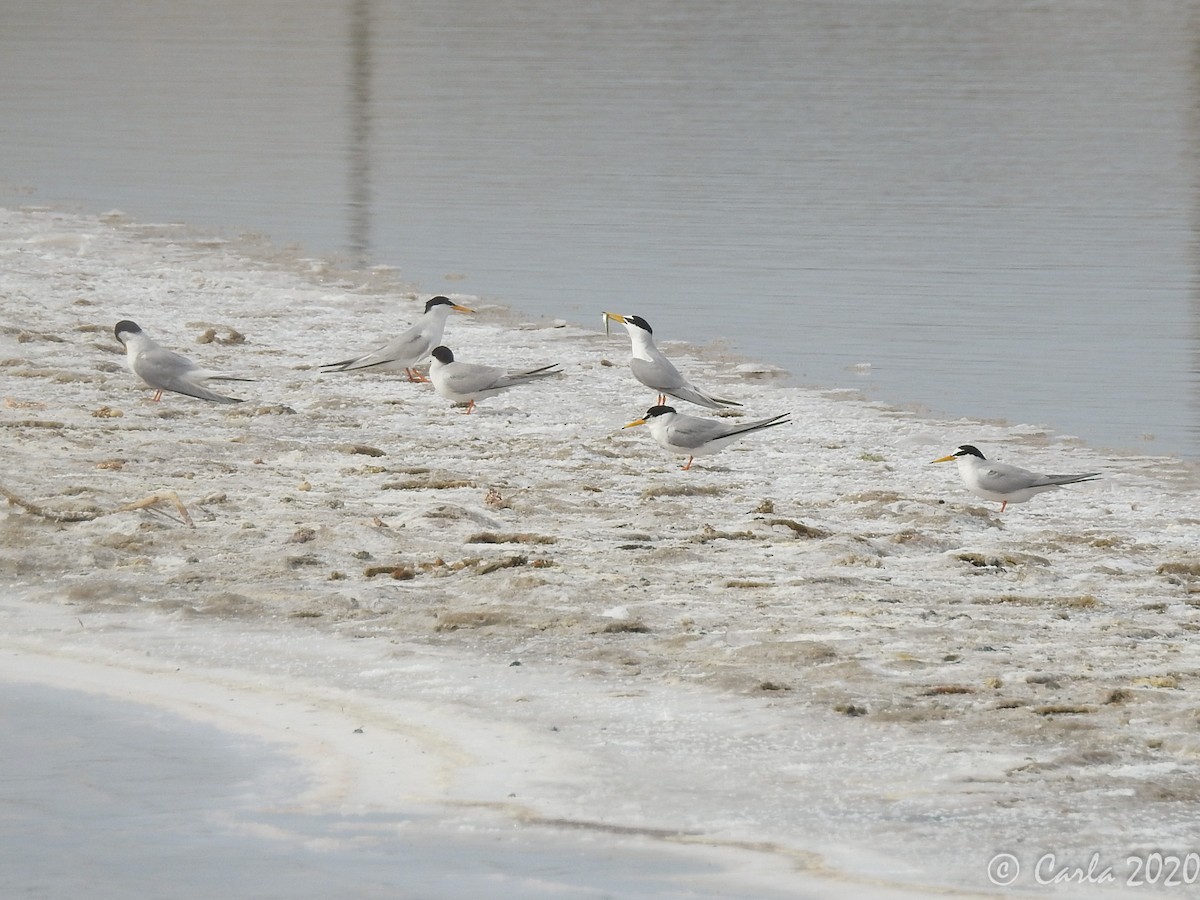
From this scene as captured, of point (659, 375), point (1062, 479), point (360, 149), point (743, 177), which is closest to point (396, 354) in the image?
point (659, 375)

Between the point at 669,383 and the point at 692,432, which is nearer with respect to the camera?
the point at 692,432

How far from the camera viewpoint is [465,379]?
11.8m

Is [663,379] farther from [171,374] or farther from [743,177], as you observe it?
[743,177]

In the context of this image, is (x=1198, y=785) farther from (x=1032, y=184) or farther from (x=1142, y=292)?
(x=1032, y=184)

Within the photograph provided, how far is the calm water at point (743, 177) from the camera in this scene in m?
14.9

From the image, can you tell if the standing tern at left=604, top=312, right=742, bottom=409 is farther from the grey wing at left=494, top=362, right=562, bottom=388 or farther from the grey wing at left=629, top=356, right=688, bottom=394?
the grey wing at left=494, top=362, right=562, bottom=388

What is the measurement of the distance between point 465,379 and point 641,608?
437 cm

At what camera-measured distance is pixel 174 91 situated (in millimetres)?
36500

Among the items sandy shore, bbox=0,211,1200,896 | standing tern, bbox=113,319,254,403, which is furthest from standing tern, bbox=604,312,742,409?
standing tern, bbox=113,319,254,403

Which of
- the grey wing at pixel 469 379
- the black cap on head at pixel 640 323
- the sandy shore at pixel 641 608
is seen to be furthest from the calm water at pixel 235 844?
the black cap on head at pixel 640 323

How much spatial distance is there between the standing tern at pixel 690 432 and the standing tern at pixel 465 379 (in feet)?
5.33

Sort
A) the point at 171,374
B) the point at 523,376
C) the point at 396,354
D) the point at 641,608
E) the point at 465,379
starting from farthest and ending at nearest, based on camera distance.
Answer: the point at 396,354, the point at 523,376, the point at 465,379, the point at 171,374, the point at 641,608

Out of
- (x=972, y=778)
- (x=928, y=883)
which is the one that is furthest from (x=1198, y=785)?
(x=928, y=883)

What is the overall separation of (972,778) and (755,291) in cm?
1121
